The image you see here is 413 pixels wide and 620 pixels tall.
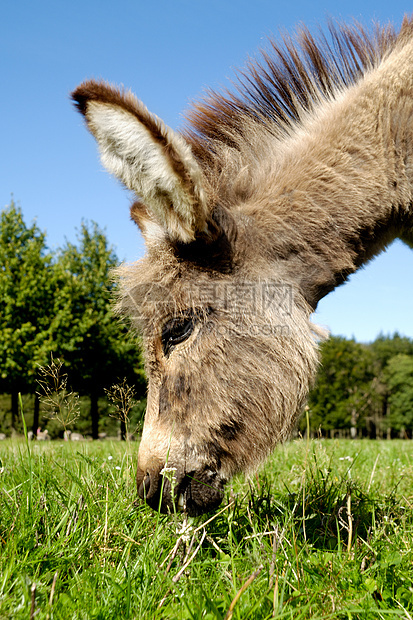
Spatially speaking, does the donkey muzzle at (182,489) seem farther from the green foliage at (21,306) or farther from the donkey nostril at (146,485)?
the green foliage at (21,306)

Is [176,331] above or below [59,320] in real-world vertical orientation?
below

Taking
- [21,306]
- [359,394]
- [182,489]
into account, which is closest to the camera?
[182,489]

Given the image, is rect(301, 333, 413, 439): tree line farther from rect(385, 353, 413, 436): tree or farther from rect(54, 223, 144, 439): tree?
rect(54, 223, 144, 439): tree

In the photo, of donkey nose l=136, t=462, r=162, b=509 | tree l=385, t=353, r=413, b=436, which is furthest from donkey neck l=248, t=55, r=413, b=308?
tree l=385, t=353, r=413, b=436

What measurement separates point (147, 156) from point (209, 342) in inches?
40.0

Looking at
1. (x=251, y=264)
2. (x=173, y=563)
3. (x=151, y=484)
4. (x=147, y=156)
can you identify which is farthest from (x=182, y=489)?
(x=147, y=156)

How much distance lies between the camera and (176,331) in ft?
8.34

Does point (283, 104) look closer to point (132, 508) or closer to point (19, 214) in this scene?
point (132, 508)

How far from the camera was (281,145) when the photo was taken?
2.84 meters

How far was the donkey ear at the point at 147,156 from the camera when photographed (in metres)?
1.99

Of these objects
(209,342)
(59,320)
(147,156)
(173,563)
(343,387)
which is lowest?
(343,387)

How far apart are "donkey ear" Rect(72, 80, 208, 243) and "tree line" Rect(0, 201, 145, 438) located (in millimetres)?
16808

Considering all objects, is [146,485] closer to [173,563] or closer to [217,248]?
[173,563]

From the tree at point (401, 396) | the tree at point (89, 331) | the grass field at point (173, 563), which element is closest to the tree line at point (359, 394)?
the tree at point (401, 396)
